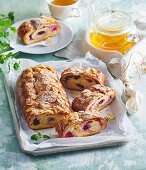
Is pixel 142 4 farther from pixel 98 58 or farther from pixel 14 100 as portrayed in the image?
pixel 14 100

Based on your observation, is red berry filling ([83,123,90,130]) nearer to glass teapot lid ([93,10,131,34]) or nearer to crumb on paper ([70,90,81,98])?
crumb on paper ([70,90,81,98])

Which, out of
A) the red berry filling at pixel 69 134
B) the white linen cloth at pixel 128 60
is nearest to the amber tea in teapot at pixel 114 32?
the white linen cloth at pixel 128 60

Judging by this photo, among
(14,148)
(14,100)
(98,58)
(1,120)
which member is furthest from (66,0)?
(14,148)

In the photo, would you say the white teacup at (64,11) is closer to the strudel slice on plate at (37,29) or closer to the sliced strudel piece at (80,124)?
the strudel slice on plate at (37,29)

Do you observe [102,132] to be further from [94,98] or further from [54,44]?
[54,44]

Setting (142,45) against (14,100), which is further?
(142,45)

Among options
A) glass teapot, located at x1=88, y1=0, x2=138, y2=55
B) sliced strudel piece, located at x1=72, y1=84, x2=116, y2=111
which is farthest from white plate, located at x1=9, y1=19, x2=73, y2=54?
sliced strudel piece, located at x1=72, y1=84, x2=116, y2=111

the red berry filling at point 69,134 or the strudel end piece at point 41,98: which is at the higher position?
the strudel end piece at point 41,98
